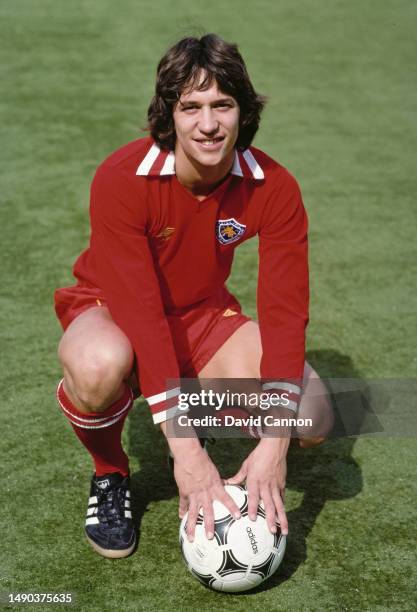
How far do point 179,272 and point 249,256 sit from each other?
1.83m

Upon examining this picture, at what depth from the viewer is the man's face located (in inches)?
103

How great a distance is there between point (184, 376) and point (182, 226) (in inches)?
22.4

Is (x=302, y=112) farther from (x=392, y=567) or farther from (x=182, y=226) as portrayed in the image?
(x=392, y=567)

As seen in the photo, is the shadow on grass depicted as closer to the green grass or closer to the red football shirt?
the green grass

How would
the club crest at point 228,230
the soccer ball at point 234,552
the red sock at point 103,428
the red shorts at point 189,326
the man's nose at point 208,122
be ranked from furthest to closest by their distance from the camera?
the red shorts at point 189,326
the club crest at point 228,230
the red sock at point 103,428
the man's nose at point 208,122
the soccer ball at point 234,552

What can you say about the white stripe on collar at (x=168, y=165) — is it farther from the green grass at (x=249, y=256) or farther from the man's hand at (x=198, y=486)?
the man's hand at (x=198, y=486)

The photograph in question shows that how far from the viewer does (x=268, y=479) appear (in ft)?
8.35

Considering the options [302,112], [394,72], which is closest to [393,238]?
[302,112]

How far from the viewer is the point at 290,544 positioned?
2764mm

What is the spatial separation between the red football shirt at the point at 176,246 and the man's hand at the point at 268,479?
259mm

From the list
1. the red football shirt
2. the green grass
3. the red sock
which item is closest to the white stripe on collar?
the red football shirt

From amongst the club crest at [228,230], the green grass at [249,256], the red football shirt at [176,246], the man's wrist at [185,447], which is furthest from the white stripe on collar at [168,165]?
the man's wrist at [185,447]

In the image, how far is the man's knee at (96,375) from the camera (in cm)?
259

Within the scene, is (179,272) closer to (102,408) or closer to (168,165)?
(168,165)
